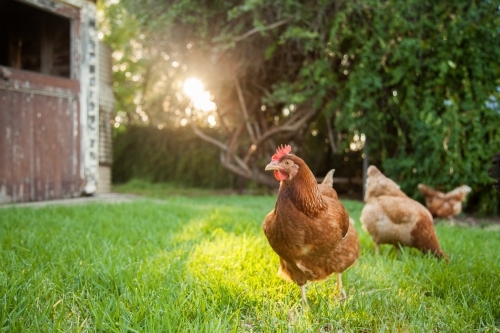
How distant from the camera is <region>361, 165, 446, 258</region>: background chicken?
3.16 m

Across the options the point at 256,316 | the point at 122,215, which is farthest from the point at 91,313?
the point at 122,215

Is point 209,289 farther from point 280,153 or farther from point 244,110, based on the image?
point 244,110

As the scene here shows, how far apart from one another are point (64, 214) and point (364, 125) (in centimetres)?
493

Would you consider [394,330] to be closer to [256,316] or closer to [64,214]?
[256,316]

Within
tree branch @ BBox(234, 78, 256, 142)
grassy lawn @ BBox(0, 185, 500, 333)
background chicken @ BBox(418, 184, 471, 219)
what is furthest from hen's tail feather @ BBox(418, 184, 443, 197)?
tree branch @ BBox(234, 78, 256, 142)

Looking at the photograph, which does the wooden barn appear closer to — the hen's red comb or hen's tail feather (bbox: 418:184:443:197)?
the hen's red comb

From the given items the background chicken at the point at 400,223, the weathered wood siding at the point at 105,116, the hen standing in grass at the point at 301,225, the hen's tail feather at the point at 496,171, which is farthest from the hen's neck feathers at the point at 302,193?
the weathered wood siding at the point at 105,116

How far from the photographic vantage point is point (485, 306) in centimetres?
200

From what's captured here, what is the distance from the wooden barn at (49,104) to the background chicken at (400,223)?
5.07 metres

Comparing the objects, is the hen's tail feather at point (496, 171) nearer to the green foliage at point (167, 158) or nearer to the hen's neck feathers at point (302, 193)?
the hen's neck feathers at point (302, 193)

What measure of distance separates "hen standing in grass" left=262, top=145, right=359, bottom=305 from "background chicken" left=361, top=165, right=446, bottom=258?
4.13ft

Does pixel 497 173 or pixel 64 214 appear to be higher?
pixel 497 173

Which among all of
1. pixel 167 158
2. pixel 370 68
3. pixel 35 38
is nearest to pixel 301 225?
pixel 370 68

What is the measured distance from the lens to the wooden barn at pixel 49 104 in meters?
5.93
